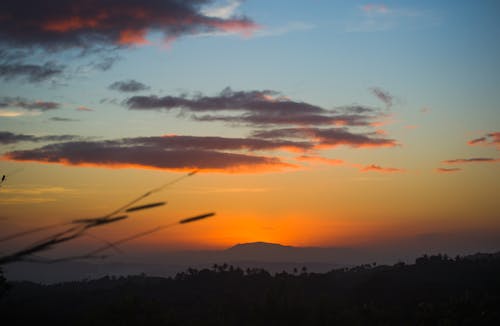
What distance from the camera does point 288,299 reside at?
120 ft

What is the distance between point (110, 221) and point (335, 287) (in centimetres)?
4653

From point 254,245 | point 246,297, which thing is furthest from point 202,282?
point 254,245

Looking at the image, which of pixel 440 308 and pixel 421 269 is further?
pixel 421 269

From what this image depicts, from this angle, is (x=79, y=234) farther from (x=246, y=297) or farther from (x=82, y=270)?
(x=82, y=270)

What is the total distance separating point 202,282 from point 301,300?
17130 mm

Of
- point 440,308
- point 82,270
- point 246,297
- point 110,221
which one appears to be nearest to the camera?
point 110,221

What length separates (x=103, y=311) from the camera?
29.3m

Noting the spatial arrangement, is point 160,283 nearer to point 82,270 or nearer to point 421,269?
point 421,269

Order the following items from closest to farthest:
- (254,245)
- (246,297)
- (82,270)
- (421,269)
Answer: (246,297) → (421,269) → (82,270) → (254,245)

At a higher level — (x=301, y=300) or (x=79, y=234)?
(x=79, y=234)

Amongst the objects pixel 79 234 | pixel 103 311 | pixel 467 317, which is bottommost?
pixel 467 317

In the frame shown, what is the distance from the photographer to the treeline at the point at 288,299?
99.6ft

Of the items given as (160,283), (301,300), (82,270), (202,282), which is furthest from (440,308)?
(82,270)

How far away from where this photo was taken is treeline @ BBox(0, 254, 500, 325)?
99.6 ft
